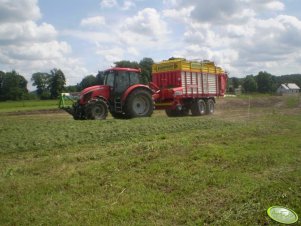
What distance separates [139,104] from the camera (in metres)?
17.8

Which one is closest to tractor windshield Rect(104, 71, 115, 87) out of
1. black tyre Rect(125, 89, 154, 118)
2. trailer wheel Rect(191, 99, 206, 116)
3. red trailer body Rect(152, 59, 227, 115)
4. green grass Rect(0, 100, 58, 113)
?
black tyre Rect(125, 89, 154, 118)

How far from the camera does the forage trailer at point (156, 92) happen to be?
53.6 feet

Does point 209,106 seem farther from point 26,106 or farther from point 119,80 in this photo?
point 26,106

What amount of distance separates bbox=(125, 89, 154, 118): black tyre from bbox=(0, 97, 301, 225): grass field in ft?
17.7

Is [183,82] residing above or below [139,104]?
above

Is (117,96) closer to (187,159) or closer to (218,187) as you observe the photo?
(187,159)

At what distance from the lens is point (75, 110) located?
53.8ft

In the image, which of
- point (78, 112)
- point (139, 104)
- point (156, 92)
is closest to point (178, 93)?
point (156, 92)

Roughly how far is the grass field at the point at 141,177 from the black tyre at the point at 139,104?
5399 millimetres

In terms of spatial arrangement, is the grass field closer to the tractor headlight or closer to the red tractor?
the red tractor

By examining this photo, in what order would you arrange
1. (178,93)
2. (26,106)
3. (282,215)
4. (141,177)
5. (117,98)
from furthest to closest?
(26,106) < (178,93) < (117,98) < (141,177) < (282,215)

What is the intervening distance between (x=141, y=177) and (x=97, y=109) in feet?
31.0

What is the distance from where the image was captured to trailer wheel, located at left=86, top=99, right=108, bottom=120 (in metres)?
15.8

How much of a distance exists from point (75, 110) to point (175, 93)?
6.08m
